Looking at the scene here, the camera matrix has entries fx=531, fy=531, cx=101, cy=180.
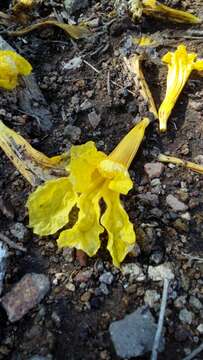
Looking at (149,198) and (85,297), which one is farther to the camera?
(149,198)

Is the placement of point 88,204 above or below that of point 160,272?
above

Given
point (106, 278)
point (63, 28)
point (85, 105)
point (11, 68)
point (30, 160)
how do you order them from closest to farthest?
point (106, 278) → point (30, 160) → point (11, 68) → point (85, 105) → point (63, 28)

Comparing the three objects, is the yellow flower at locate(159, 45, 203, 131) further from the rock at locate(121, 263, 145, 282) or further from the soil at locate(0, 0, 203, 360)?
the rock at locate(121, 263, 145, 282)

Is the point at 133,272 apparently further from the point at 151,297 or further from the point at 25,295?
the point at 25,295

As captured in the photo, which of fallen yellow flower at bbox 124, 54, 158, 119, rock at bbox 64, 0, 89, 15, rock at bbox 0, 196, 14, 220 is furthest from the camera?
rock at bbox 64, 0, 89, 15

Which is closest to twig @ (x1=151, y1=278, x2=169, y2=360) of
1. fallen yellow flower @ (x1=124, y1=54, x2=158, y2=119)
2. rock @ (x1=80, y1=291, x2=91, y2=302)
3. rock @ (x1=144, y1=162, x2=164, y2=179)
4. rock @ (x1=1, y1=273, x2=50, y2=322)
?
rock @ (x1=80, y1=291, x2=91, y2=302)

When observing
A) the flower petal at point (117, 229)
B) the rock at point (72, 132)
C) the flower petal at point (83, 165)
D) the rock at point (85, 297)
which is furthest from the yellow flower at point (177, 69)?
the rock at point (85, 297)

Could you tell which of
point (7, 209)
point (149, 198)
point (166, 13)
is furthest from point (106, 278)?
point (166, 13)

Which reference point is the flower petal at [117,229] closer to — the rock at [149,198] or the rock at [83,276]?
the rock at [83,276]
